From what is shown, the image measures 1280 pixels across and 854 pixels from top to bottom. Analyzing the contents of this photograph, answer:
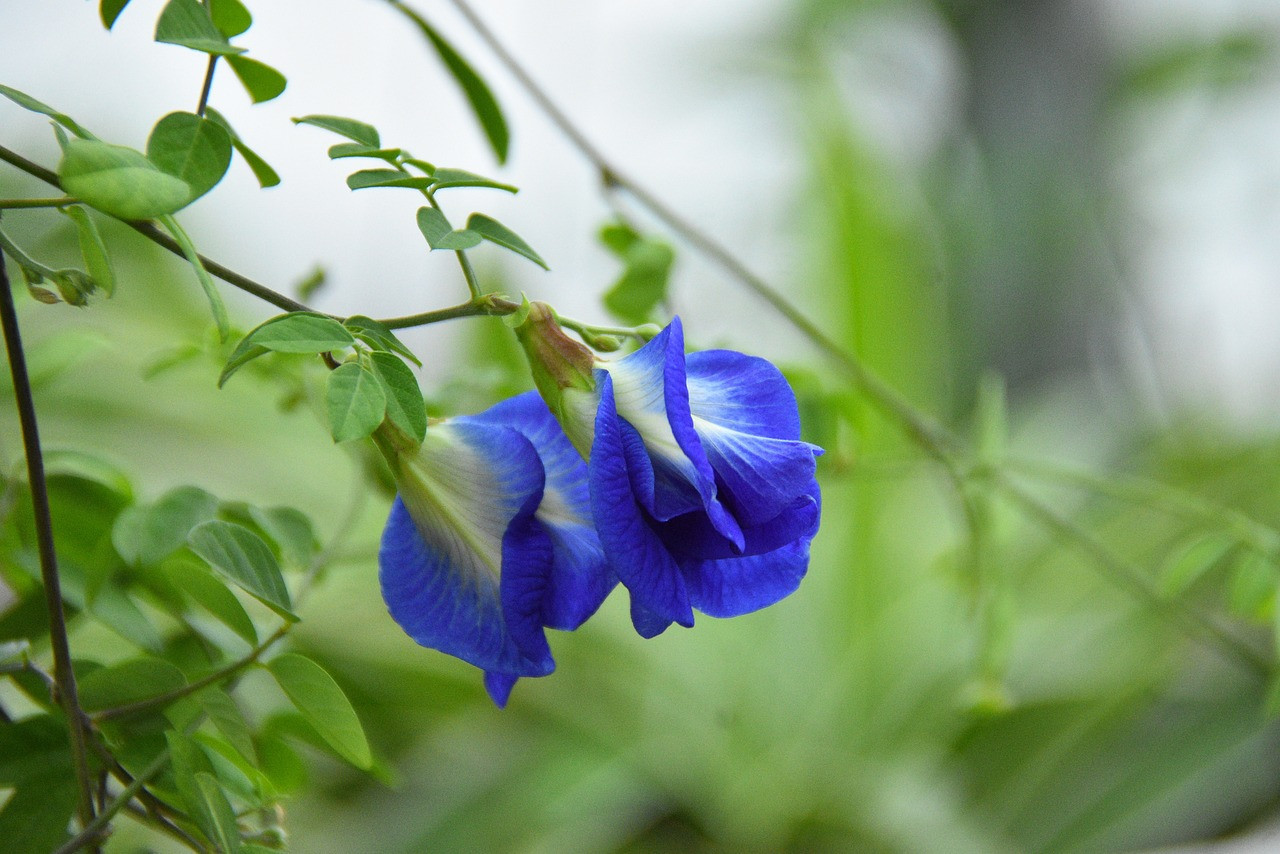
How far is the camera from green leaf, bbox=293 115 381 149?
0.24 meters

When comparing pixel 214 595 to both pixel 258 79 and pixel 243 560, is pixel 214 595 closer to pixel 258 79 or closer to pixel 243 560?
pixel 243 560

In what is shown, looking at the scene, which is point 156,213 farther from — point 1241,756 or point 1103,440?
point 1103,440

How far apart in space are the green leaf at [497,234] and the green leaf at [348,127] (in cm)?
3

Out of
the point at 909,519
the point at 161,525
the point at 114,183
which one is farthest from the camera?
the point at 909,519

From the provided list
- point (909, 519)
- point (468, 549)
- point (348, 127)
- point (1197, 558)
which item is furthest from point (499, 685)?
point (909, 519)

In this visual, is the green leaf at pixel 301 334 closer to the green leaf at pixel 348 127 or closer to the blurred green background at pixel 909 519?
the green leaf at pixel 348 127

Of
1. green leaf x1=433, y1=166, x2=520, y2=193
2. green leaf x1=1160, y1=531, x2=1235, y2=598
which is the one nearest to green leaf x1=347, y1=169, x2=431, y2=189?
green leaf x1=433, y1=166, x2=520, y2=193

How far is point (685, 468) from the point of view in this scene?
220mm

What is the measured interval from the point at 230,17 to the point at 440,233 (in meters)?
0.09

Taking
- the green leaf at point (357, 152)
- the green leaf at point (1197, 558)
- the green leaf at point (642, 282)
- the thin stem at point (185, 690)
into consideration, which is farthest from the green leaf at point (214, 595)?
the green leaf at point (1197, 558)

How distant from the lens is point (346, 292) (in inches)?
46.1

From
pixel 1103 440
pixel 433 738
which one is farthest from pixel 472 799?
pixel 1103 440

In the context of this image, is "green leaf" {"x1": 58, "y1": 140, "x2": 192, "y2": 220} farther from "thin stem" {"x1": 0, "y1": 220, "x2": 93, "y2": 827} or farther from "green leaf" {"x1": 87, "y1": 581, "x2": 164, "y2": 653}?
"green leaf" {"x1": 87, "y1": 581, "x2": 164, "y2": 653}

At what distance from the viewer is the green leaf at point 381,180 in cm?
23
